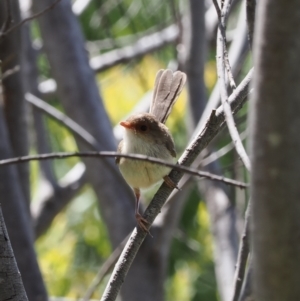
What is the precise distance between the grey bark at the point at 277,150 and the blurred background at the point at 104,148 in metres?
1.80

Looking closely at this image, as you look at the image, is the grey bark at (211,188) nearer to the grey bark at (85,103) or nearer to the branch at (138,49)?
the grey bark at (85,103)

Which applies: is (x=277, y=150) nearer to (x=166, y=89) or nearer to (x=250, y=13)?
(x=250, y=13)

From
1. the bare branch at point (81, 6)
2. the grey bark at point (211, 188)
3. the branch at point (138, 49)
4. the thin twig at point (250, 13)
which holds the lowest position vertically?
the grey bark at point (211, 188)

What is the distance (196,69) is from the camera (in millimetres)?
4789

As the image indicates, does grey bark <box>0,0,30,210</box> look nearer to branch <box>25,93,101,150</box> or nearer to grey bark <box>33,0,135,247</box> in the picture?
branch <box>25,93,101,150</box>

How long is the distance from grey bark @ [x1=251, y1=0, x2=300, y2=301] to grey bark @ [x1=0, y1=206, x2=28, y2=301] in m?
1.00

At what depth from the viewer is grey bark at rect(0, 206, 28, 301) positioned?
190 centimetres

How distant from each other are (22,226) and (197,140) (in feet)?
5.85

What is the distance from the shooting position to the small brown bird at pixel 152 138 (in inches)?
121

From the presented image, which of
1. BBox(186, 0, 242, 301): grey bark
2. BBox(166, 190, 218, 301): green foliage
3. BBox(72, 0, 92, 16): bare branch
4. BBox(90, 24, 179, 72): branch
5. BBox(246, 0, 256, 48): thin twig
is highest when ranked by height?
BBox(72, 0, 92, 16): bare branch

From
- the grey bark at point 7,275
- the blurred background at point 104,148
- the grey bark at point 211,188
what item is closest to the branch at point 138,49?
the blurred background at point 104,148

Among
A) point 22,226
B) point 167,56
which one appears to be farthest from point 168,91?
point 167,56

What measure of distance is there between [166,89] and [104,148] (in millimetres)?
931

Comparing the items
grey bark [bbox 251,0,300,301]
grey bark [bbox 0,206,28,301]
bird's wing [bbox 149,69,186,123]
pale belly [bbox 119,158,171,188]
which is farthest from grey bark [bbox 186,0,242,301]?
grey bark [bbox 251,0,300,301]
